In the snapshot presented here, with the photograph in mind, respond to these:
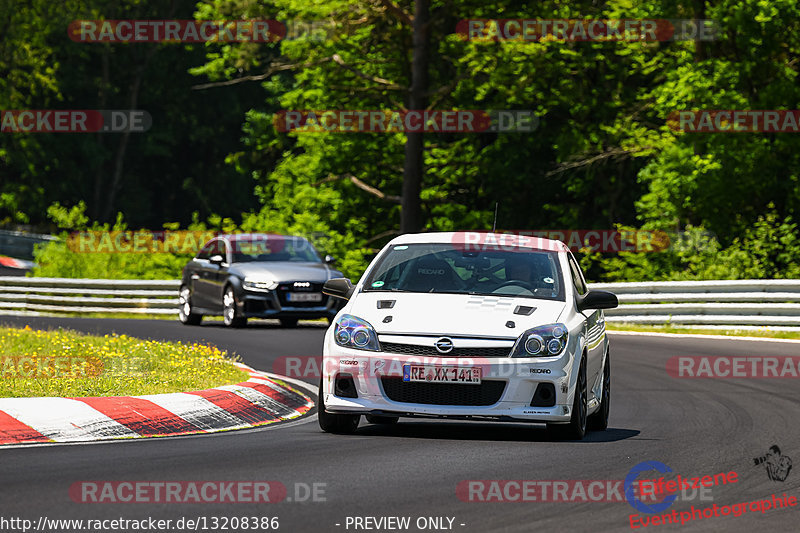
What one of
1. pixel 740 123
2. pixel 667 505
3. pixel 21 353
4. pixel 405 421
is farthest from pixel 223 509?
pixel 740 123

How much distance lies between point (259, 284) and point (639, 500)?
17419mm

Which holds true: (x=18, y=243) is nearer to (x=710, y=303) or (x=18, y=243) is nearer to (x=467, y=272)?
(x=710, y=303)

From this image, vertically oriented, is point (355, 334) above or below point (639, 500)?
above

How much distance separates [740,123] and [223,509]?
1061 inches

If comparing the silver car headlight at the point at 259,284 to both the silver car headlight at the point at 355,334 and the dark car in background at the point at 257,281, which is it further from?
the silver car headlight at the point at 355,334

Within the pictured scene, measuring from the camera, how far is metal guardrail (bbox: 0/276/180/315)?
32562 mm

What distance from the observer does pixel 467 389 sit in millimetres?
10414

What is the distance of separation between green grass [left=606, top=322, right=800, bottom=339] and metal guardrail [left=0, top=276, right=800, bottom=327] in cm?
14

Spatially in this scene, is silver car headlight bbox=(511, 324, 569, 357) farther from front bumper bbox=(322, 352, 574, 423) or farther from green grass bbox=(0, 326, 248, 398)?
green grass bbox=(0, 326, 248, 398)

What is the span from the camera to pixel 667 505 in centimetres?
792

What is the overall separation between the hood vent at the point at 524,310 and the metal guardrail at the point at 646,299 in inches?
549

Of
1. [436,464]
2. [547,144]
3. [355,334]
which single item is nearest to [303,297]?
[355,334]

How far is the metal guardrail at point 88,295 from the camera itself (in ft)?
107

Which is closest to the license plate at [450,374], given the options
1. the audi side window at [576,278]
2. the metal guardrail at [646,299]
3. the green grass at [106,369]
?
the audi side window at [576,278]
